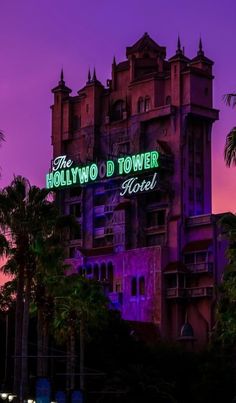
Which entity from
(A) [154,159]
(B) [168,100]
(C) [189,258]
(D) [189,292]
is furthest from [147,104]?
(D) [189,292]

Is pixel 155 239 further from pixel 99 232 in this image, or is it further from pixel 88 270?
pixel 88 270

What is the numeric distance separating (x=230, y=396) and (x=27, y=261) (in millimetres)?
21008

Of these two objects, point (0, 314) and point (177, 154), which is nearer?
point (0, 314)

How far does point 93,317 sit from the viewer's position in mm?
71812

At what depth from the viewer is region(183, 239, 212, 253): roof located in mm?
112688


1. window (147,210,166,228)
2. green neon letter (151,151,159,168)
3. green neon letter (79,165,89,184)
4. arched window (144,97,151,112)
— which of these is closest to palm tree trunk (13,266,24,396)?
green neon letter (151,151,159,168)

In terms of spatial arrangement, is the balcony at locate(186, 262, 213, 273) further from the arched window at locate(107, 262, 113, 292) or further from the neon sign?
the neon sign

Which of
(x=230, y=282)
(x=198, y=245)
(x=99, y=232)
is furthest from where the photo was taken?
(x=99, y=232)

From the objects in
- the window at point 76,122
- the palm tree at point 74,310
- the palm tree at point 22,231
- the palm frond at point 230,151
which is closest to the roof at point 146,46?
the window at point 76,122

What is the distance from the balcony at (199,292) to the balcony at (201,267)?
1.90 meters

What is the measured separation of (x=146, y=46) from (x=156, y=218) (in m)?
23.7

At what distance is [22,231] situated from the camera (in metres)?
56.8

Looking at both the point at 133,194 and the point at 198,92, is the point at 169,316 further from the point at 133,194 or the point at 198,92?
the point at 198,92

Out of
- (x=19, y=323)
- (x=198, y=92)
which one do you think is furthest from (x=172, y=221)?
(x=19, y=323)
